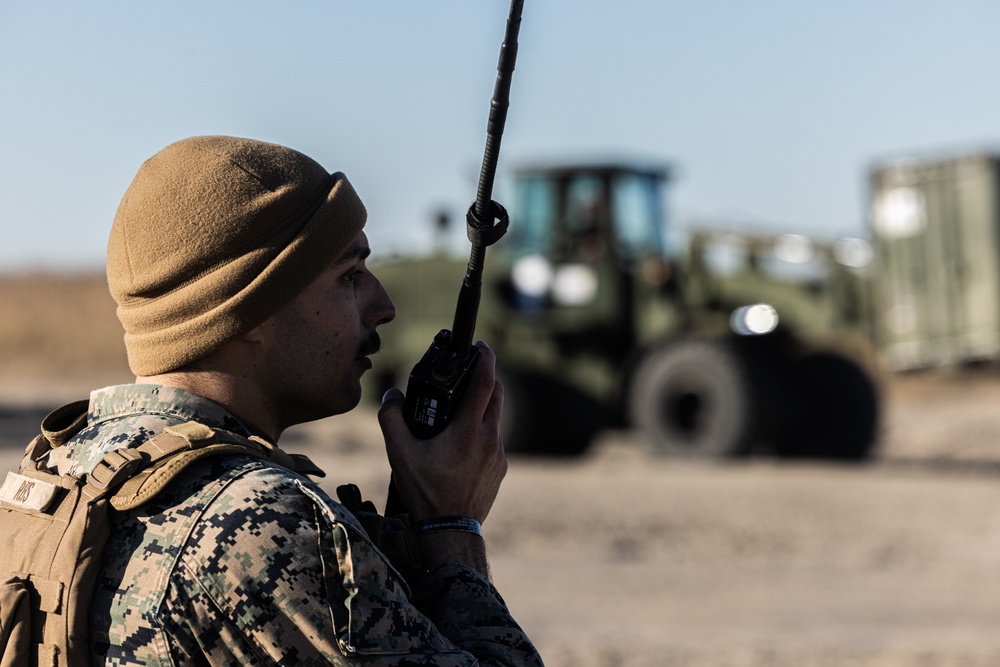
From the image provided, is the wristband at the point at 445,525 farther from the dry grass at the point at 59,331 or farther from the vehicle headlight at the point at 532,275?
the dry grass at the point at 59,331

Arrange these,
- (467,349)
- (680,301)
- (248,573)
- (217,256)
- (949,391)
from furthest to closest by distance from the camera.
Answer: (949,391) < (680,301) < (467,349) < (217,256) < (248,573)

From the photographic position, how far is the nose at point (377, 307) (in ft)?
6.35

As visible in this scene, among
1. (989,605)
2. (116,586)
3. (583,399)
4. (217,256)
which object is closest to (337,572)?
(116,586)

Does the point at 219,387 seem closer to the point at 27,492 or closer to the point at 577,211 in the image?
the point at 27,492

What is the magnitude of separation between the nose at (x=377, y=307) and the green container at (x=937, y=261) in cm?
1190

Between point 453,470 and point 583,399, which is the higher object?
point 453,470

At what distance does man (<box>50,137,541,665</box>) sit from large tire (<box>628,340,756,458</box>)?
34.9 feet

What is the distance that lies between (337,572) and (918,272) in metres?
12.5

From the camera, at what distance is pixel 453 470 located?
1854 millimetres

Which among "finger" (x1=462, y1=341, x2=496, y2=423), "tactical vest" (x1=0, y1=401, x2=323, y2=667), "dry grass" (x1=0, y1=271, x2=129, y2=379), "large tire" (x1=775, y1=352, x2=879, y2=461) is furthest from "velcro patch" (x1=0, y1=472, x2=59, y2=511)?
"dry grass" (x1=0, y1=271, x2=129, y2=379)

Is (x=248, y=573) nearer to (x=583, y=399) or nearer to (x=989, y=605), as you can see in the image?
(x=989, y=605)

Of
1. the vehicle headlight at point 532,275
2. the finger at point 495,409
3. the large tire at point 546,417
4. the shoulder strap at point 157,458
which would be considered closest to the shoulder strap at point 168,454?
the shoulder strap at point 157,458

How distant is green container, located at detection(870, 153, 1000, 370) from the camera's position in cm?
1313


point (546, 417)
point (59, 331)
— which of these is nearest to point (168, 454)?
point (546, 417)
